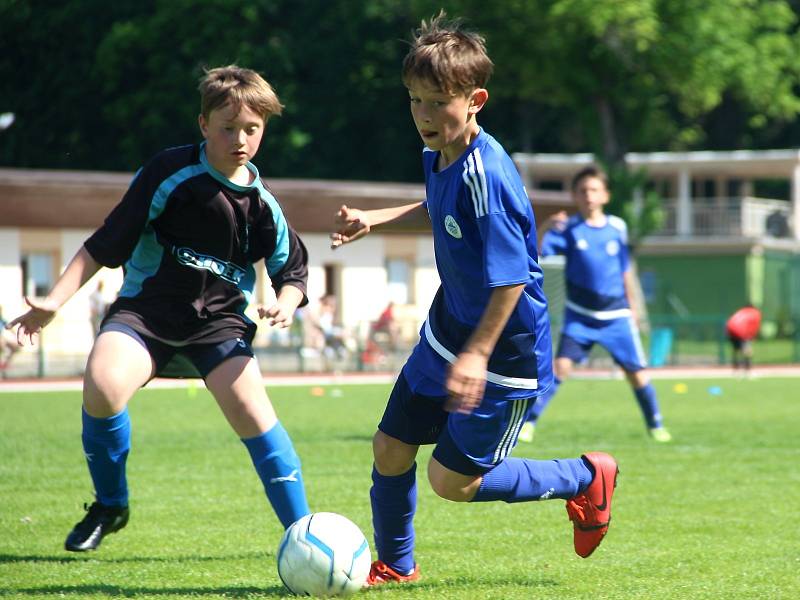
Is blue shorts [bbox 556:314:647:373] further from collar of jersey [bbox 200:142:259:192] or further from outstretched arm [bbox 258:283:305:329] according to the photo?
collar of jersey [bbox 200:142:259:192]

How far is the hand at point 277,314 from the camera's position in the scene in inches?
195

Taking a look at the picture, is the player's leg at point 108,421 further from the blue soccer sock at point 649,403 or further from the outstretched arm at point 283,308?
the blue soccer sock at point 649,403

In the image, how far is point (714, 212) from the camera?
43.8m

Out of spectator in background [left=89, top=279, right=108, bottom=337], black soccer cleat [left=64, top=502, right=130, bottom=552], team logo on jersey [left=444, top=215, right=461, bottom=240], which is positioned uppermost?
team logo on jersey [left=444, top=215, right=461, bottom=240]

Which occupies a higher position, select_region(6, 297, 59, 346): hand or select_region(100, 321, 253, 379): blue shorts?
select_region(6, 297, 59, 346): hand

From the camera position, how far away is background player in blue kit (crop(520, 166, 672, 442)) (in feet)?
33.7

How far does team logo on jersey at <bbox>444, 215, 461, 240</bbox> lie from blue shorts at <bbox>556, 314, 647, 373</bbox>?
603cm

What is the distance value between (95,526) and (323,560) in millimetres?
1464

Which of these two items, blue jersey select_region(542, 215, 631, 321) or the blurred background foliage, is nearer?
blue jersey select_region(542, 215, 631, 321)

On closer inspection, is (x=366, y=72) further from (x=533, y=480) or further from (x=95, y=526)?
(x=533, y=480)

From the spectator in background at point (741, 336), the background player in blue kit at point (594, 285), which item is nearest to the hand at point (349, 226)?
the background player in blue kit at point (594, 285)

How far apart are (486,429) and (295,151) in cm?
3586

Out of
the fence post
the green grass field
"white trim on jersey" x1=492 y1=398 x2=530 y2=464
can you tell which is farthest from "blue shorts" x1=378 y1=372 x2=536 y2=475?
the fence post

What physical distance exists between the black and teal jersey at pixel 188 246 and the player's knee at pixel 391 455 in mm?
922
